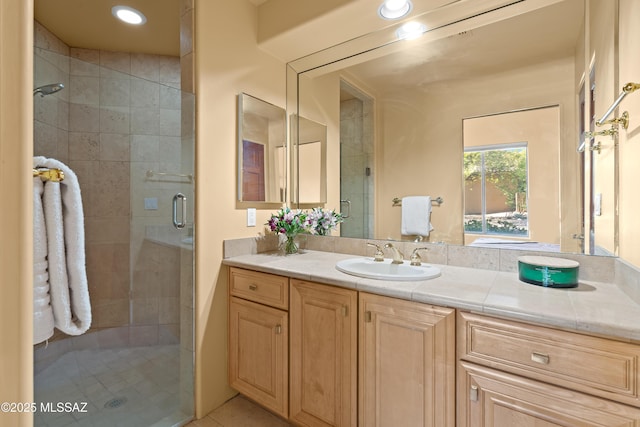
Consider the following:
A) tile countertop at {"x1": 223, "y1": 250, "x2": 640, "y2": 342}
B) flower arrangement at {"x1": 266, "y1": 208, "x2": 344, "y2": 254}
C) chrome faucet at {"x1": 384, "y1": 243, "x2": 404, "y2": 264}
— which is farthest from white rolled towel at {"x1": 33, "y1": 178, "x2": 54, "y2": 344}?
chrome faucet at {"x1": 384, "y1": 243, "x2": 404, "y2": 264}

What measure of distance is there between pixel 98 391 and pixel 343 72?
95.4 inches

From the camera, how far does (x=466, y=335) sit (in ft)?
3.47

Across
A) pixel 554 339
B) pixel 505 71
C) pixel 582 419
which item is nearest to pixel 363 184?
pixel 505 71

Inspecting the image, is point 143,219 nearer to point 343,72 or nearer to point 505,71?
point 343,72

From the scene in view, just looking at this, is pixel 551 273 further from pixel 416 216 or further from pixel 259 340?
pixel 259 340

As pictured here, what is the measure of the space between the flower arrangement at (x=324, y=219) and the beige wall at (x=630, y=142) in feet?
4.55

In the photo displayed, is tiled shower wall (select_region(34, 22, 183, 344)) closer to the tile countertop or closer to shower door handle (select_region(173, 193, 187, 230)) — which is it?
shower door handle (select_region(173, 193, 187, 230))

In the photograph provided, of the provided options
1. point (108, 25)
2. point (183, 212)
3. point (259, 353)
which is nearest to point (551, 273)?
point (259, 353)

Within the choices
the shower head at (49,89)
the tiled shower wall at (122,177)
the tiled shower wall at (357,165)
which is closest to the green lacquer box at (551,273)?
the tiled shower wall at (357,165)

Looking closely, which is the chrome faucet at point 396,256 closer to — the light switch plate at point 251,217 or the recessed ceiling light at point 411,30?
the light switch plate at point 251,217

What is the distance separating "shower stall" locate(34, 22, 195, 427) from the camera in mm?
1563

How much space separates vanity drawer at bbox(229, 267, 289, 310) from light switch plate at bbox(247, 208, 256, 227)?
1.08ft

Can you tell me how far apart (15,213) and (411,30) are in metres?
1.97

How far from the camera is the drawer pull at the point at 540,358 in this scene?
0.93m
